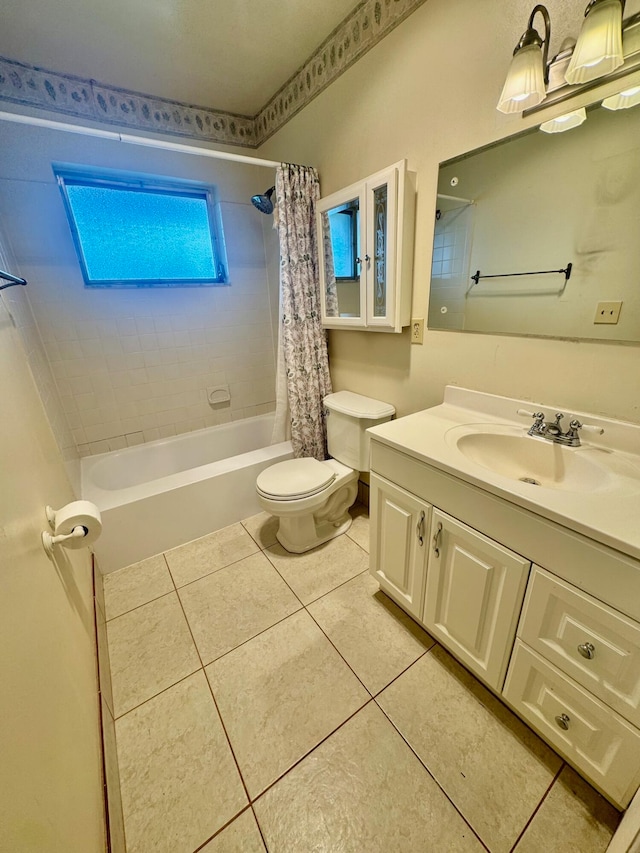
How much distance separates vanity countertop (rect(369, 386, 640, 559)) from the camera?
0.73m

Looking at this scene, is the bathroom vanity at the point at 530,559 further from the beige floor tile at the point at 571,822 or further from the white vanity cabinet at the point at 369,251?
the white vanity cabinet at the point at 369,251

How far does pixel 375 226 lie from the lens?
1512 mm

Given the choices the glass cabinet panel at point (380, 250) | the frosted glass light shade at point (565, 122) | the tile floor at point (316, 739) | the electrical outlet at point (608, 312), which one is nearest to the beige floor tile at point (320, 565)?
the tile floor at point (316, 739)

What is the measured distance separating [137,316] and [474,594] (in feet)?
7.72

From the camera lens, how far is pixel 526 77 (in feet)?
2.96

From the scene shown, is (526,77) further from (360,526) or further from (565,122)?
(360,526)

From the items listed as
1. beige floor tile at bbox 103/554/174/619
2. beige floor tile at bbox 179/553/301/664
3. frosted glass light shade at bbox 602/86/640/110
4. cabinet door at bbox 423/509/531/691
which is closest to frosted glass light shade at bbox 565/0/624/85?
frosted glass light shade at bbox 602/86/640/110

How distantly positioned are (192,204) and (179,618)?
2485 mm

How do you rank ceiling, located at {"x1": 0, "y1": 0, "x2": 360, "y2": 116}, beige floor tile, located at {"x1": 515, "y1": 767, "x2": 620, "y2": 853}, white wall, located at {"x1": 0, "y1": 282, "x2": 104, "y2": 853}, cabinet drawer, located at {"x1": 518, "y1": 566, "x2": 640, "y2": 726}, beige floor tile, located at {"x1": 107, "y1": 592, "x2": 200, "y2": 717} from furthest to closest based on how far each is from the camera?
ceiling, located at {"x1": 0, "y1": 0, "x2": 360, "y2": 116} < beige floor tile, located at {"x1": 107, "y1": 592, "x2": 200, "y2": 717} < beige floor tile, located at {"x1": 515, "y1": 767, "x2": 620, "y2": 853} < cabinet drawer, located at {"x1": 518, "y1": 566, "x2": 640, "y2": 726} < white wall, located at {"x1": 0, "y1": 282, "x2": 104, "y2": 853}

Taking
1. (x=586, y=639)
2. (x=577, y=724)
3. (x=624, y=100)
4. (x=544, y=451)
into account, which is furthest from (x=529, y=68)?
(x=577, y=724)

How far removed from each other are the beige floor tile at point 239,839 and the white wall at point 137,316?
1.99 m

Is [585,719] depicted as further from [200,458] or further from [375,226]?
[200,458]

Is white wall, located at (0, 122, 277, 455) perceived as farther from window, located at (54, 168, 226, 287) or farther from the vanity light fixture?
the vanity light fixture

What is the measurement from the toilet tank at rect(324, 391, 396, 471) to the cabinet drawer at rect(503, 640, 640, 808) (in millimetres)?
1020
